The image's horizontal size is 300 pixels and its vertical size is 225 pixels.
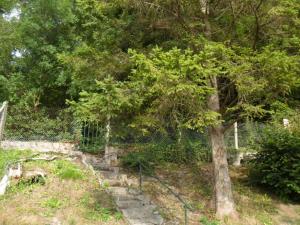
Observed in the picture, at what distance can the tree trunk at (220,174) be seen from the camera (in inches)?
345

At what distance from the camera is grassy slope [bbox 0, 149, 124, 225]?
7.53m

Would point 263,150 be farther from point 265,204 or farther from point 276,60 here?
point 276,60

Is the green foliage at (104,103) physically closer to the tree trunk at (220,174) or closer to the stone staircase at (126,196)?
the stone staircase at (126,196)

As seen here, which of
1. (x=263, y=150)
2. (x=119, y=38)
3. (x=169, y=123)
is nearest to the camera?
(x=169, y=123)

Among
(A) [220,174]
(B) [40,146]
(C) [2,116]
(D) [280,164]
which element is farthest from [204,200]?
(C) [2,116]

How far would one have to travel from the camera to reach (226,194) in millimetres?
8852

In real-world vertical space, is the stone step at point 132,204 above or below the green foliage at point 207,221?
above

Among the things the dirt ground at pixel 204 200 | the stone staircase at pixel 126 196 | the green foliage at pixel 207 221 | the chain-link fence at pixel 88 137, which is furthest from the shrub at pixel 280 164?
the stone staircase at pixel 126 196

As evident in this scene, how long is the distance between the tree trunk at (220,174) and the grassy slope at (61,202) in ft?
7.92

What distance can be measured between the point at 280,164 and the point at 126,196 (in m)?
4.54

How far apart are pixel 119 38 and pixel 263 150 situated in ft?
17.6

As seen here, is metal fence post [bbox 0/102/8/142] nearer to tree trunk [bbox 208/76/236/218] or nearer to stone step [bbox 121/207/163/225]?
stone step [bbox 121/207/163/225]

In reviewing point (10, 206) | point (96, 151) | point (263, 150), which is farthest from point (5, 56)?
point (263, 150)

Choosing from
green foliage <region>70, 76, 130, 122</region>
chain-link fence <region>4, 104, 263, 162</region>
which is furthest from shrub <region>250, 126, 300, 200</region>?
green foliage <region>70, 76, 130, 122</region>
